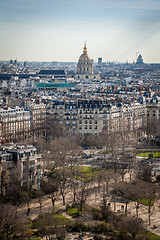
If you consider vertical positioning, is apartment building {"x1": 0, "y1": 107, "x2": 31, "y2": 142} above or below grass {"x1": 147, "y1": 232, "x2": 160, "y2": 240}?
above

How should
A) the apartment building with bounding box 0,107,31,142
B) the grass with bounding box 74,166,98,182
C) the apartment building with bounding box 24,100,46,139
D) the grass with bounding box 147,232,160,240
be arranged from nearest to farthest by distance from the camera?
the grass with bounding box 147,232,160,240
the grass with bounding box 74,166,98,182
the apartment building with bounding box 0,107,31,142
the apartment building with bounding box 24,100,46,139

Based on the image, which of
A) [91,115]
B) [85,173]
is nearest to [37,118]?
[91,115]

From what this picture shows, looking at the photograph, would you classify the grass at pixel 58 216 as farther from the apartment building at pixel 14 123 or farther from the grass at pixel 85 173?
the apartment building at pixel 14 123

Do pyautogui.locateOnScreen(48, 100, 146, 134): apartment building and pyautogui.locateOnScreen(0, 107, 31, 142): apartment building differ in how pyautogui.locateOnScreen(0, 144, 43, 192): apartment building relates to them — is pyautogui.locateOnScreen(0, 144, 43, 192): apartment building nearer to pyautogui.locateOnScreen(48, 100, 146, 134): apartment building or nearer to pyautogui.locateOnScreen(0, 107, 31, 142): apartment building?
pyautogui.locateOnScreen(0, 107, 31, 142): apartment building

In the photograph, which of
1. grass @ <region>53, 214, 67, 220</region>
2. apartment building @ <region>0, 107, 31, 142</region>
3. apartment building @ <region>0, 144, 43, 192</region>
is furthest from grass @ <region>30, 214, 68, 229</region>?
apartment building @ <region>0, 107, 31, 142</region>

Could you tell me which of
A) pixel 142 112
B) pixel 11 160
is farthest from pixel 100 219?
pixel 142 112

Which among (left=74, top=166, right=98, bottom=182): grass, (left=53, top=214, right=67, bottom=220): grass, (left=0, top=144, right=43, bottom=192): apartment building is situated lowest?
(left=53, top=214, right=67, bottom=220): grass

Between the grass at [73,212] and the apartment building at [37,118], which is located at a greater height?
the apartment building at [37,118]

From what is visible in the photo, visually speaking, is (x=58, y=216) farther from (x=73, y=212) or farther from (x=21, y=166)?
(x=21, y=166)

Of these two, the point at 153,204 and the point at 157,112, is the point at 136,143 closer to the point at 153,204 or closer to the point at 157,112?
the point at 157,112

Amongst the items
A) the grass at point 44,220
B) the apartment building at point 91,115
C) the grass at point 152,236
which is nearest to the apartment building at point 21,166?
the grass at point 44,220

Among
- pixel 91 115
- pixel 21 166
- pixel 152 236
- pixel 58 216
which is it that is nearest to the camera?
→ pixel 152 236
